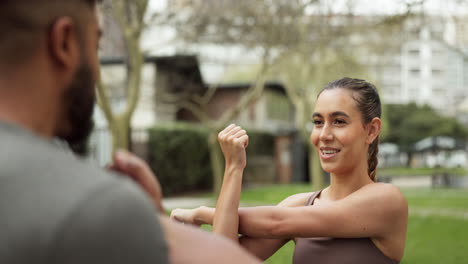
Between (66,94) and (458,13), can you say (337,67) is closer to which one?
(458,13)

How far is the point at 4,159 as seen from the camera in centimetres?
80

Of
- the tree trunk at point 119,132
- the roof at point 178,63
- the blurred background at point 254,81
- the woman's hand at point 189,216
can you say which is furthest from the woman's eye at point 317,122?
the roof at point 178,63

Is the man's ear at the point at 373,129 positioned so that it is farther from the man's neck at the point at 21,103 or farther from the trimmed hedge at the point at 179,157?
the trimmed hedge at the point at 179,157

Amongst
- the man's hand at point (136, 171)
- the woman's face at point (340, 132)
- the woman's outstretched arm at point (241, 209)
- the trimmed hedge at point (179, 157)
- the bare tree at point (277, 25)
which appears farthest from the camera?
the trimmed hedge at point (179, 157)

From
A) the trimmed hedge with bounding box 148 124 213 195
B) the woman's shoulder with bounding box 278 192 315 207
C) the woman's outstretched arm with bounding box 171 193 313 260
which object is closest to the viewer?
the woman's outstretched arm with bounding box 171 193 313 260

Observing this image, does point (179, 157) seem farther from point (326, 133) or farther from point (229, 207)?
point (229, 207)

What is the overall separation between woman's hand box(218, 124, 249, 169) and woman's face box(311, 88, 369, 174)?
43 centimetres

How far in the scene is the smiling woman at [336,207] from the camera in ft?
5.93

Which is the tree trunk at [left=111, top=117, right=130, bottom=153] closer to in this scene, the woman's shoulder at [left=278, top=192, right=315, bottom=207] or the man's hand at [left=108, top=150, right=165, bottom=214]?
the woman's shoulder at [left=278, top=192, right=315, bottom=207]

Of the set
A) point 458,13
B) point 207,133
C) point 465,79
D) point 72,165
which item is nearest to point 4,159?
point 72,165

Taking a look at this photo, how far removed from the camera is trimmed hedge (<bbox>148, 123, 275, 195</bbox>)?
20.0 m

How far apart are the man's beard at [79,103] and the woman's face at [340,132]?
4.20 feet

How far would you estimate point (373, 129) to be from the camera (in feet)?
7.13

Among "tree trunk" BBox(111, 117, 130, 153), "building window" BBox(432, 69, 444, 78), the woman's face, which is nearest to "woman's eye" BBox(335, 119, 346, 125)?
the woman's face
